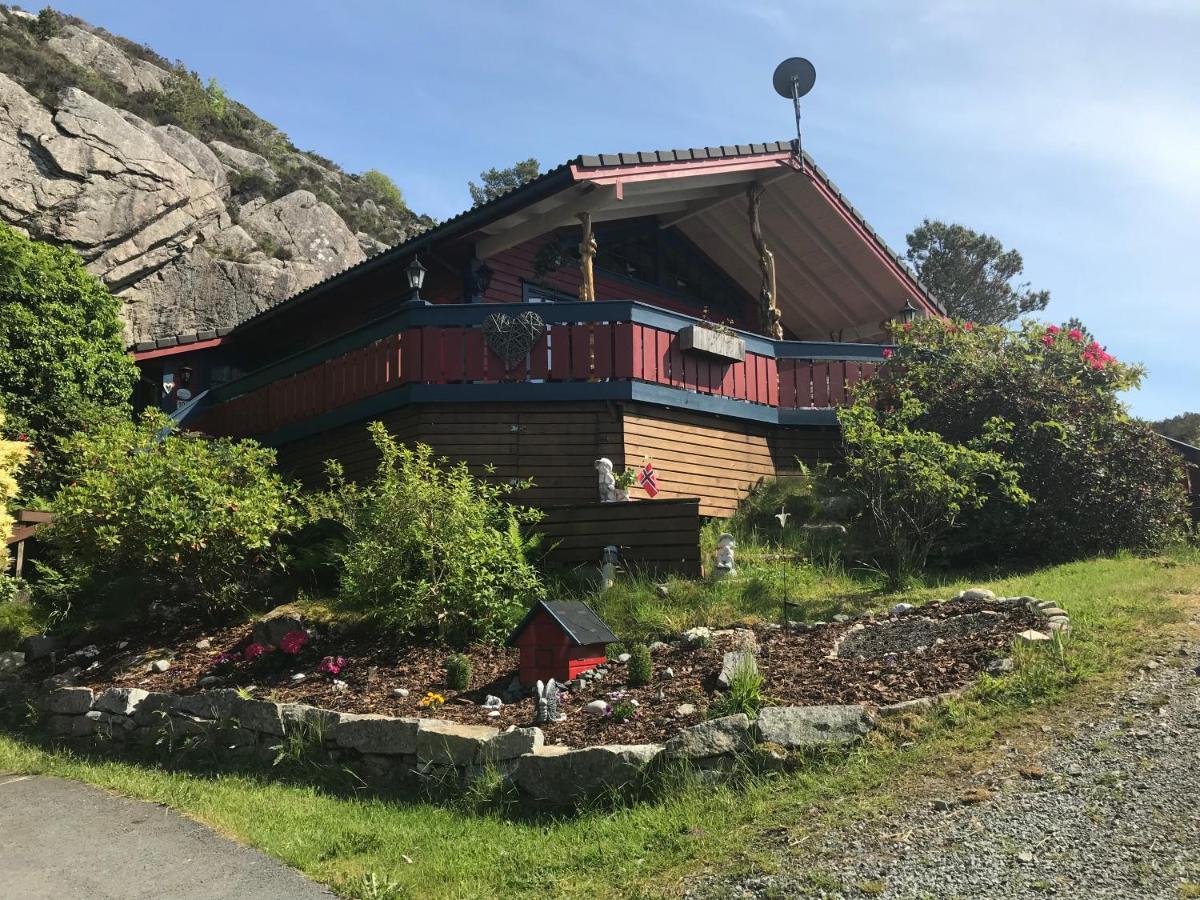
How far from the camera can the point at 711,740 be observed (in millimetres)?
5082

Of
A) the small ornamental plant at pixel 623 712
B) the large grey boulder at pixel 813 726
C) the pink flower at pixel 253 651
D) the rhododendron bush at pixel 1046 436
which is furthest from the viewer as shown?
the rhododendron bush at pixel 1046 436

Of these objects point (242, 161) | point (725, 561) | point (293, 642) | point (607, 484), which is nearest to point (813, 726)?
point (725, 561)

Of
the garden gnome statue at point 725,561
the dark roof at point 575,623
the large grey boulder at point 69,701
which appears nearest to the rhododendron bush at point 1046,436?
the garden gnome statue at point 725,561

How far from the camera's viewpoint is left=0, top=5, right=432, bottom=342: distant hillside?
22.6 m

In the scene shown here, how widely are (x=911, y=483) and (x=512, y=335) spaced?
4.64m

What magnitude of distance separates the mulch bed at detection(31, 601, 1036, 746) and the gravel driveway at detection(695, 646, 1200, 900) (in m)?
1.04

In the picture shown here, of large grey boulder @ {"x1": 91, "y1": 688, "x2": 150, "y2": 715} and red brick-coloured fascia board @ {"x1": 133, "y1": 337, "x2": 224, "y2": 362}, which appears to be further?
red brick-coloured fascia board @ {"x1": 133, "y1": 337, "x2": 224, "y2": 362}

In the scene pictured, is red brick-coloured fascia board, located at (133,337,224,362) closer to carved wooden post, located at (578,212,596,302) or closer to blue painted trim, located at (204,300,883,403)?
blue painted trim, located at (204,300,883,403)

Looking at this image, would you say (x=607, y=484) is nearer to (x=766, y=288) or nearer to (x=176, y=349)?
(x=766, y=288)

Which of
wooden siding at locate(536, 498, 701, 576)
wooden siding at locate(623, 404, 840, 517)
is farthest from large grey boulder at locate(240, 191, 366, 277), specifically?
wooden siding at locate(536, 498, 701, 576)

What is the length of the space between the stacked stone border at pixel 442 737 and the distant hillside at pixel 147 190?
18.2 meters

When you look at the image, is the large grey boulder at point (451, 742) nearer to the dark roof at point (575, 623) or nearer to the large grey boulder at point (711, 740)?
the dark roof at point (575, 623)

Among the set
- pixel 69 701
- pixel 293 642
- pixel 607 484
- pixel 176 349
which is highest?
pixel 176 349

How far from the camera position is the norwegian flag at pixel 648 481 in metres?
10.2
